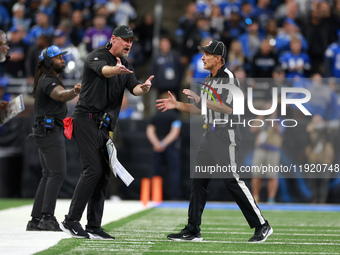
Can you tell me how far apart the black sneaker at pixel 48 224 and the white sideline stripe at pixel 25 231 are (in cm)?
15

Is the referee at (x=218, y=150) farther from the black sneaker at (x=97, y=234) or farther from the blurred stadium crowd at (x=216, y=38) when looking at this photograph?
the blurred stadium crowd at (x=216, y=38)

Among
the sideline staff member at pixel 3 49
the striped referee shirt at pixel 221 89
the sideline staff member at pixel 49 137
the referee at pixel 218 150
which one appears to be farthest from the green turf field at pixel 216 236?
the sideline staff member at pixel 3 49

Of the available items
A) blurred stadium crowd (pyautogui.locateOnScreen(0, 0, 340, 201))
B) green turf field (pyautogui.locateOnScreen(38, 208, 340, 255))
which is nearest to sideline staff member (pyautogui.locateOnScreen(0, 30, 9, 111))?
green turf field (pyautogui.locateOnScreen(38, 208, 340, 255))

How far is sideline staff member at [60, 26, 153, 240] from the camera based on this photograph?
7.31 meters

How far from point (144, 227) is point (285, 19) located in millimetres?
9039

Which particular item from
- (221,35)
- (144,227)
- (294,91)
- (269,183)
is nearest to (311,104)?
(294,91)

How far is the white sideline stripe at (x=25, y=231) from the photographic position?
6.77m

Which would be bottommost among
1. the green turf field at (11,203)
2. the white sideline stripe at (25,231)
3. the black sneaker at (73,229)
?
the green turf field at (11,203)

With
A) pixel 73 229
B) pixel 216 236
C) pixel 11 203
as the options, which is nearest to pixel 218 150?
pixel 216 236

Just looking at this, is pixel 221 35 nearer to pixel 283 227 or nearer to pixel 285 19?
pixel 285 19

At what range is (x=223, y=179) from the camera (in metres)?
7.46

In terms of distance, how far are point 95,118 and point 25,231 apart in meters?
1.86

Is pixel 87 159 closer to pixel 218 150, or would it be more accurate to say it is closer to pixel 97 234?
pixel 97 234

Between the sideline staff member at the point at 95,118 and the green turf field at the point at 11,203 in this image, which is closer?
the sideline staff member at the point at 95,118
